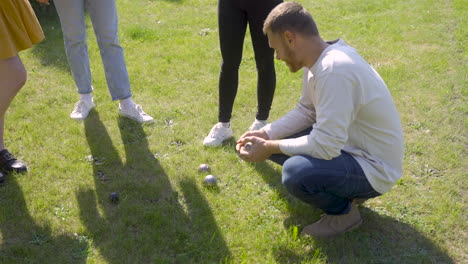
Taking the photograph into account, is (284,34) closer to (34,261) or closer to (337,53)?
(337,53)

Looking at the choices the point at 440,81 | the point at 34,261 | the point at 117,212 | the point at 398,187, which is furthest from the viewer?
the point at 440,81

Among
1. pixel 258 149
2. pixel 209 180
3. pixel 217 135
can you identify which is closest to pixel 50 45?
pixel 217 135

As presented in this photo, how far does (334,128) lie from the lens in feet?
8.72

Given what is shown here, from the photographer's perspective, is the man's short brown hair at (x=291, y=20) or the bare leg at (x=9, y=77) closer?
the man's short brown hair at (x=291, y=20)

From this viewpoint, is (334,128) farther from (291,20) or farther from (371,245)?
(371,245)

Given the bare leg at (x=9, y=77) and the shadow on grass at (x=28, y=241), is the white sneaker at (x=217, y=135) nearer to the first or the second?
the shadow on grass at (x=28, y=241)

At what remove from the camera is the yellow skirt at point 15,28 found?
327 cm

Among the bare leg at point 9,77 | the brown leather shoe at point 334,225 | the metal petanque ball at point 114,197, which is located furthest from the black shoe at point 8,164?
the brown leather shoe at point 334,225

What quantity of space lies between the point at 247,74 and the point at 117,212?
2.77 m

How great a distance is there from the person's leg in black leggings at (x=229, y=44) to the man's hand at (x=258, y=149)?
103 centimetres

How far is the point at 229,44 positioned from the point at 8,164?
2.02 meters

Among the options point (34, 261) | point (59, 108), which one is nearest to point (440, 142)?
point (34, 261)

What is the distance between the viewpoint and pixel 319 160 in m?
2.83

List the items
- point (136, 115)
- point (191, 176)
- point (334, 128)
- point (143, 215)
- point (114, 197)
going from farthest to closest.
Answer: point (136, 115)
point (191, 176)
point (114, 197)
point (143, 215)
point (334, 128)
